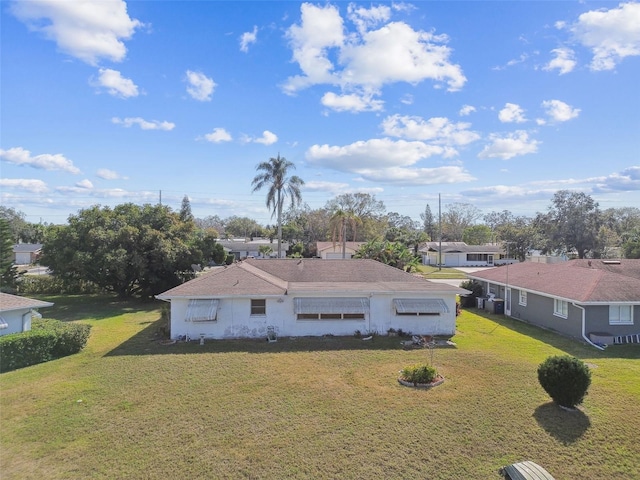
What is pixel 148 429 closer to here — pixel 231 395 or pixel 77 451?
pixel 77 451

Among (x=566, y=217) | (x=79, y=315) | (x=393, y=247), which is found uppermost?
(x=566, y=217)

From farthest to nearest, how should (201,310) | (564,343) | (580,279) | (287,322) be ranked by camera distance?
(580,279) → (287,322) → (564,343) → (201,310)

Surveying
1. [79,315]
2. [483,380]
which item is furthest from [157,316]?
[483,380]

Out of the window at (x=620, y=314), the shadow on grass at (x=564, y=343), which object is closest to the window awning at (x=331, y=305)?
the shadow on grass at (x=564, y=343)

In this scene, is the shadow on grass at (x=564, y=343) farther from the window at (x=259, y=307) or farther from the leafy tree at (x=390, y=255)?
the leafy tree at (x=390, y=255)

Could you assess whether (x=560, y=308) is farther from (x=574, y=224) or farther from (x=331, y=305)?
(x=574, y=224)

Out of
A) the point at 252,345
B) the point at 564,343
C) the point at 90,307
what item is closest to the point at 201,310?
the point at 252,345
